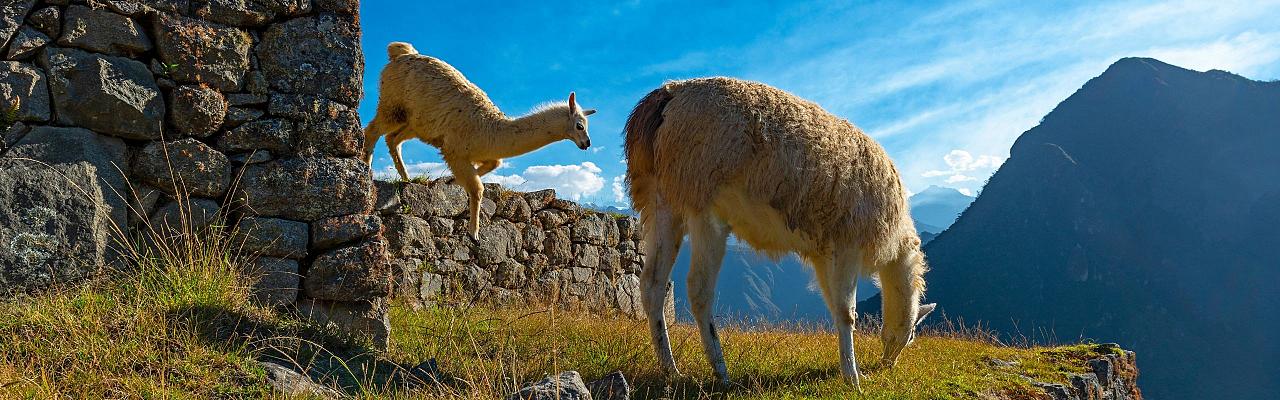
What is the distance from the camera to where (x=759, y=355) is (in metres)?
6.27

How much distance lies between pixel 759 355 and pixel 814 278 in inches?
30.5

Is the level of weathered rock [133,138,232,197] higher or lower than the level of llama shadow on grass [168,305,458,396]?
higher

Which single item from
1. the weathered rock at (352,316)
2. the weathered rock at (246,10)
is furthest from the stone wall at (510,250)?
the weathered rock at (246,10)

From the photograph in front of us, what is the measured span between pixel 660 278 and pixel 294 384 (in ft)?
8.06

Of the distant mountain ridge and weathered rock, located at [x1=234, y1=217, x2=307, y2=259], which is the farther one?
the distant mountain ridge

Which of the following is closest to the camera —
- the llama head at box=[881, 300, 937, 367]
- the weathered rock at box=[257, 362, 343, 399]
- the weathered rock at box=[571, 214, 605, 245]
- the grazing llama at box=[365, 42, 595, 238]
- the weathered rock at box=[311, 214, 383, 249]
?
the weathered rock at box=[257, 362, 343, 399]

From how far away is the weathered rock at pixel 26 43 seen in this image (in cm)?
405

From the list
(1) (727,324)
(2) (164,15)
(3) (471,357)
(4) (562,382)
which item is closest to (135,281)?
(2) (164,15)

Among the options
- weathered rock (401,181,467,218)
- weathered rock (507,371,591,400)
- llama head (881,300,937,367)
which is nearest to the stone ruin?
weathered rock (507,371,591,400)

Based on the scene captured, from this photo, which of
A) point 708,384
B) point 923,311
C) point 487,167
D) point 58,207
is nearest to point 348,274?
point 58,207

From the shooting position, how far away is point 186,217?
450 centimetres

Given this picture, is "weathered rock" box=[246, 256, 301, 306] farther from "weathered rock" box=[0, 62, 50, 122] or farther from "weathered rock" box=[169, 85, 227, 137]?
"weathered rock" box=[0, 62, 50, 122]

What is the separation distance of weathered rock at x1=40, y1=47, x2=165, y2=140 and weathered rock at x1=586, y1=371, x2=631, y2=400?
295cm

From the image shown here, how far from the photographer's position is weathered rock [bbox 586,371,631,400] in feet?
13.0
